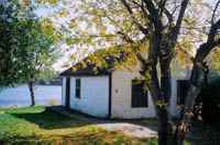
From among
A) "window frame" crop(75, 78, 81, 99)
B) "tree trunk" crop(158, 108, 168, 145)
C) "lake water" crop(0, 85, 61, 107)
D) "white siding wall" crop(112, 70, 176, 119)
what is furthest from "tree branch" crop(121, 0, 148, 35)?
"window frame" crop(75, 78, 81, 99)

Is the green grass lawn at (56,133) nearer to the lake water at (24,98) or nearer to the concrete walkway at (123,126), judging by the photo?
the concrete walkway at (123,126)

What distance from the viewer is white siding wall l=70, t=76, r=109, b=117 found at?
27188 mm

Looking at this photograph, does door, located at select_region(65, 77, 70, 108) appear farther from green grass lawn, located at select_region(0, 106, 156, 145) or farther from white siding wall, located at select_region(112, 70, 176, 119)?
white siding wall, located at select_region(112, 70, 176, 119)

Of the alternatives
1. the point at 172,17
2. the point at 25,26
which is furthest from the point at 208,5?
the point at 25,26

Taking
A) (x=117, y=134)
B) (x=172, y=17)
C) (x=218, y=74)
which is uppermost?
(x=172, y=17)

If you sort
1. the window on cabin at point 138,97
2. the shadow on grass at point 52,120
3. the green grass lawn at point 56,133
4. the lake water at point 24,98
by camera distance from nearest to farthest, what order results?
the green grass lawn at point 56,133 → the shadow on grass at point 52,120 → the window on cabin at point 138,97 → the lake water at point 24,98

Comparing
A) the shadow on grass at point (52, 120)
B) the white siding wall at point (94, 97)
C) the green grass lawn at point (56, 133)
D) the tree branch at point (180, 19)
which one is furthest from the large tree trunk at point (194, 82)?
the white siding wall at point (94, 97)

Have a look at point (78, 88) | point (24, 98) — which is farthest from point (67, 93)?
point (24, 98)

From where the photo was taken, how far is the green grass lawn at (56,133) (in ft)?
58.8

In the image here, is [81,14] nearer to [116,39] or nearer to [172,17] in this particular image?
[116,39]

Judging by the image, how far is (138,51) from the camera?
1509 centimetres

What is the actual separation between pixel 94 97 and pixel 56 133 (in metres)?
8.37

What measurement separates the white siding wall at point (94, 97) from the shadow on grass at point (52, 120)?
6.06 ft

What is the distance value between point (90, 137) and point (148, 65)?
544 cm
